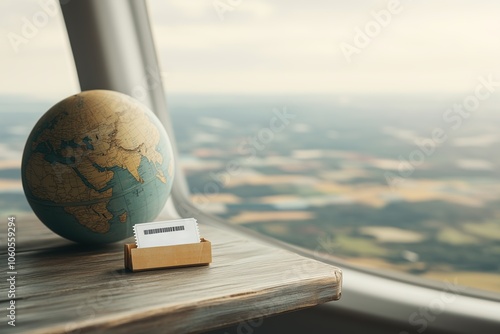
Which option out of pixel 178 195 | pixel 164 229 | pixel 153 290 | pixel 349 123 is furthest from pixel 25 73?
pixel 153 290

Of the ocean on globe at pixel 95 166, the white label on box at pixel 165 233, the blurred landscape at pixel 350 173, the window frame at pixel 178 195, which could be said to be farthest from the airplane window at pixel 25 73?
the white label on box at pixel 165 233

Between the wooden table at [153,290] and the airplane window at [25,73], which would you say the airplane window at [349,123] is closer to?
the airplane window at [25,73]

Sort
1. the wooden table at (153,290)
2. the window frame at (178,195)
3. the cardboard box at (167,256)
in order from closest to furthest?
the wooden table at (153,290)
the cardboard box at (167,256)
the window frame at (178,195)

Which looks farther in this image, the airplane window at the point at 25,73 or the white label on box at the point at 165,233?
the airplane window at the point at 25,73

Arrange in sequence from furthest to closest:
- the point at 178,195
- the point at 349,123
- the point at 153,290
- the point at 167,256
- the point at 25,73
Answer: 1. the point at 178,195
2. the point at 25,73
3. the point at 349,123
4. the point at 167,256
5. the point at 153,290

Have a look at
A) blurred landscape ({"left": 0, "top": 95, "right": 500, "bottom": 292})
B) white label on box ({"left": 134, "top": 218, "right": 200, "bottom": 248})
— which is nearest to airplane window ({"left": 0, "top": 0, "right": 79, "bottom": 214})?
blurred landscape ({"left": 0, "top": 95, "right": 500, "bottom": 292})

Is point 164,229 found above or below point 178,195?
above

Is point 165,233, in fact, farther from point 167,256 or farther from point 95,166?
point 95,166

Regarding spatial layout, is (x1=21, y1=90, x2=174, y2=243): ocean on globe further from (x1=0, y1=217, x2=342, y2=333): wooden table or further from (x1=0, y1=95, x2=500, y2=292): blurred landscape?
(x1=0, y1=95, x2=500, y2=292): blurred landscape
